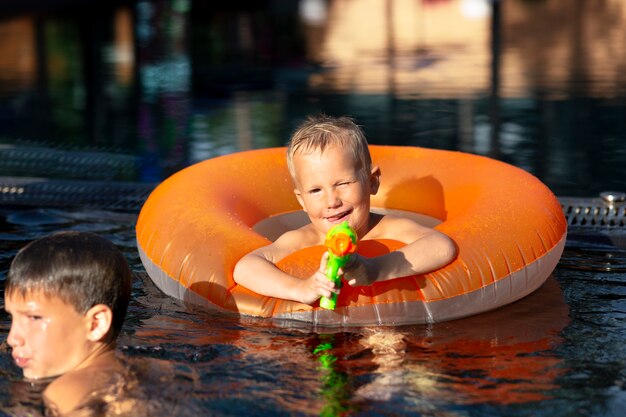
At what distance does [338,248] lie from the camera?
3.48m

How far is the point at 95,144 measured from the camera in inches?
302

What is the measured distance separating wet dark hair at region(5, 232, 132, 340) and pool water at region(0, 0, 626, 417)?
0.26 meters

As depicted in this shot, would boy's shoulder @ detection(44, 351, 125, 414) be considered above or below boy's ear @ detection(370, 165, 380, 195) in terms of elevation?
below

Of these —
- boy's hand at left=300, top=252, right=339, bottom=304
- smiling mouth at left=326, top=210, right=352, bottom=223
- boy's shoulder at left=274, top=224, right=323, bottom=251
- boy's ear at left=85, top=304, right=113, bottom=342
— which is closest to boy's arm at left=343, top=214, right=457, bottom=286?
boy's hand at left=300, top=252, right=339, bottom=304

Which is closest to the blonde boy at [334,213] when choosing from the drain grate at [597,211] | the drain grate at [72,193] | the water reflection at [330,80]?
the drain grate at [597,211]

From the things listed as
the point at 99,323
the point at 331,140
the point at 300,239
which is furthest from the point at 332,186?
the point at 99,323

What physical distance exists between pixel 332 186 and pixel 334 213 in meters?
0.10

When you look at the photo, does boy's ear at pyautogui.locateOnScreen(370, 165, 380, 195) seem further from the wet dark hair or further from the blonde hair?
the wet dark hair

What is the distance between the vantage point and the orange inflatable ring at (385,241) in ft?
13.2

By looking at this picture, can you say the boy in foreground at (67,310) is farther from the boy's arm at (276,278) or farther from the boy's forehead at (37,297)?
the boy's arm at (276,278)

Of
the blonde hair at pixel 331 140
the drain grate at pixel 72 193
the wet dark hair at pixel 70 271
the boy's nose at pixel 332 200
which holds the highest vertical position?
the blonde hair at pixel 331 140

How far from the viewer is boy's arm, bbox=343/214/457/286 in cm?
387

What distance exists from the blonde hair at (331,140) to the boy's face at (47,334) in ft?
4.10

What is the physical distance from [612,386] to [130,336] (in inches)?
63.9
